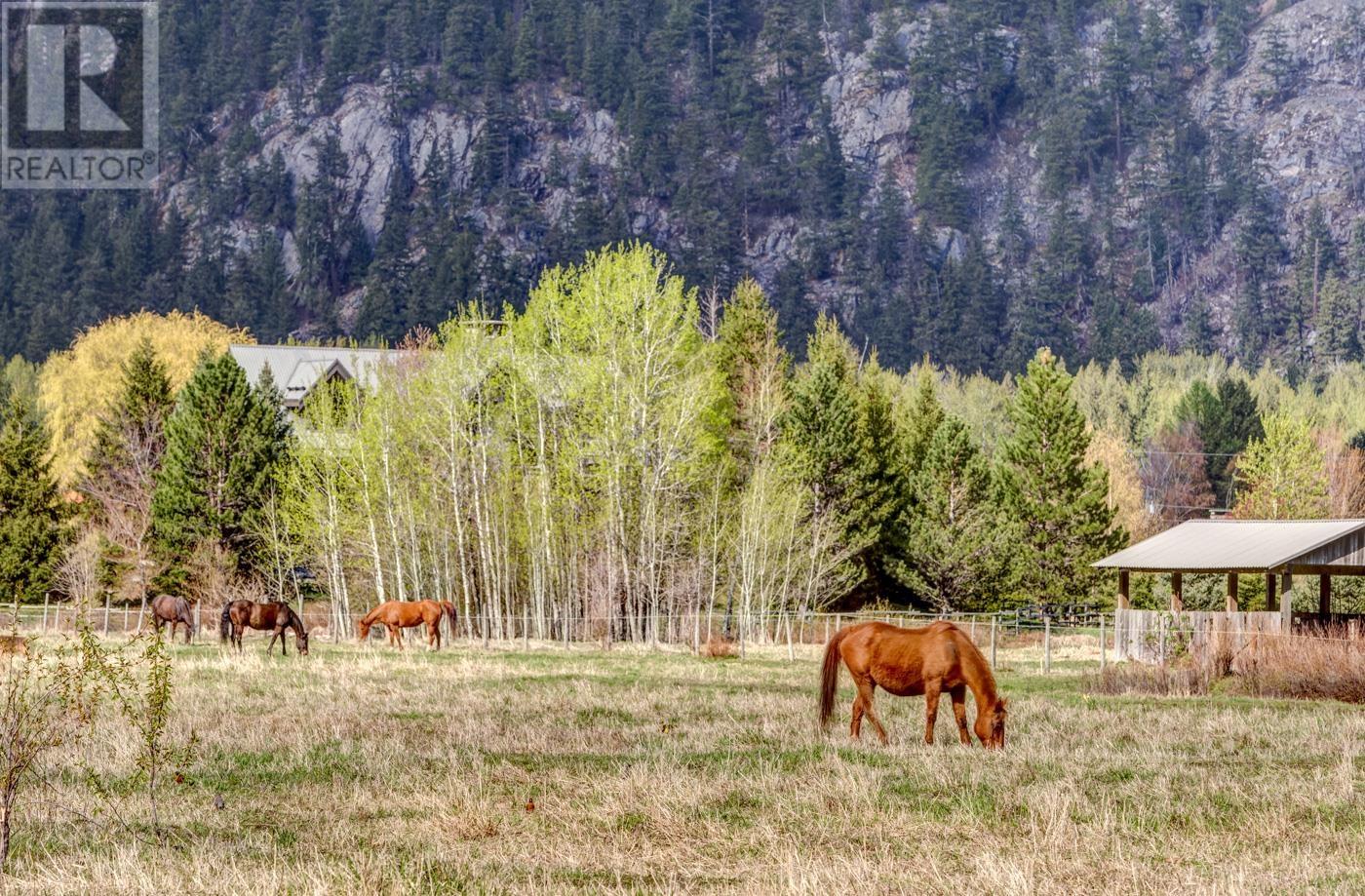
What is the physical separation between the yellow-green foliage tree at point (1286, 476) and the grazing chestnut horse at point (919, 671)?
55293 millimetres

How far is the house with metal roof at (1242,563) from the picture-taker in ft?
117

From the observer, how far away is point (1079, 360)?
19538cm

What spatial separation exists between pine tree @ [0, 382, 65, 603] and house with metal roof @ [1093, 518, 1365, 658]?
37299 mm

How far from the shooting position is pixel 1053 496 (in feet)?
203

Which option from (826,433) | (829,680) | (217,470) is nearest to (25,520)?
(217,470)

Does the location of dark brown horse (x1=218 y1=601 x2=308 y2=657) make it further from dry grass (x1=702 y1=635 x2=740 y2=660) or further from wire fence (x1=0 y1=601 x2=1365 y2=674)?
dry grass (x1=702 y1=635 x2=740 y2=660)

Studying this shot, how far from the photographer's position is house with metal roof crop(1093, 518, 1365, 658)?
35.8 m

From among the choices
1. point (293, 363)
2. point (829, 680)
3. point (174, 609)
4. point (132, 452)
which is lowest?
point (829, 680)

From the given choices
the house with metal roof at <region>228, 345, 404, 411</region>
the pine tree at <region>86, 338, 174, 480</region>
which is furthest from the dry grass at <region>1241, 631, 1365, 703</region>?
the house with metal roof at <region>228, 345, 404, 411</region>

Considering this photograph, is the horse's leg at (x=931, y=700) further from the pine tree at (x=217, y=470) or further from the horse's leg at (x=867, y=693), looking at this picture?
the pine tree at (x=217, y=470)

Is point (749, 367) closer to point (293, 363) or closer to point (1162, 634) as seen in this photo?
point (293, 363)

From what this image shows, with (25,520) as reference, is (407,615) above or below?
below

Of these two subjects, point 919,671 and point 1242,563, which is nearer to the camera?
point 919,671

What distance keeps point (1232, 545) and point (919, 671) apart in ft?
80.2
